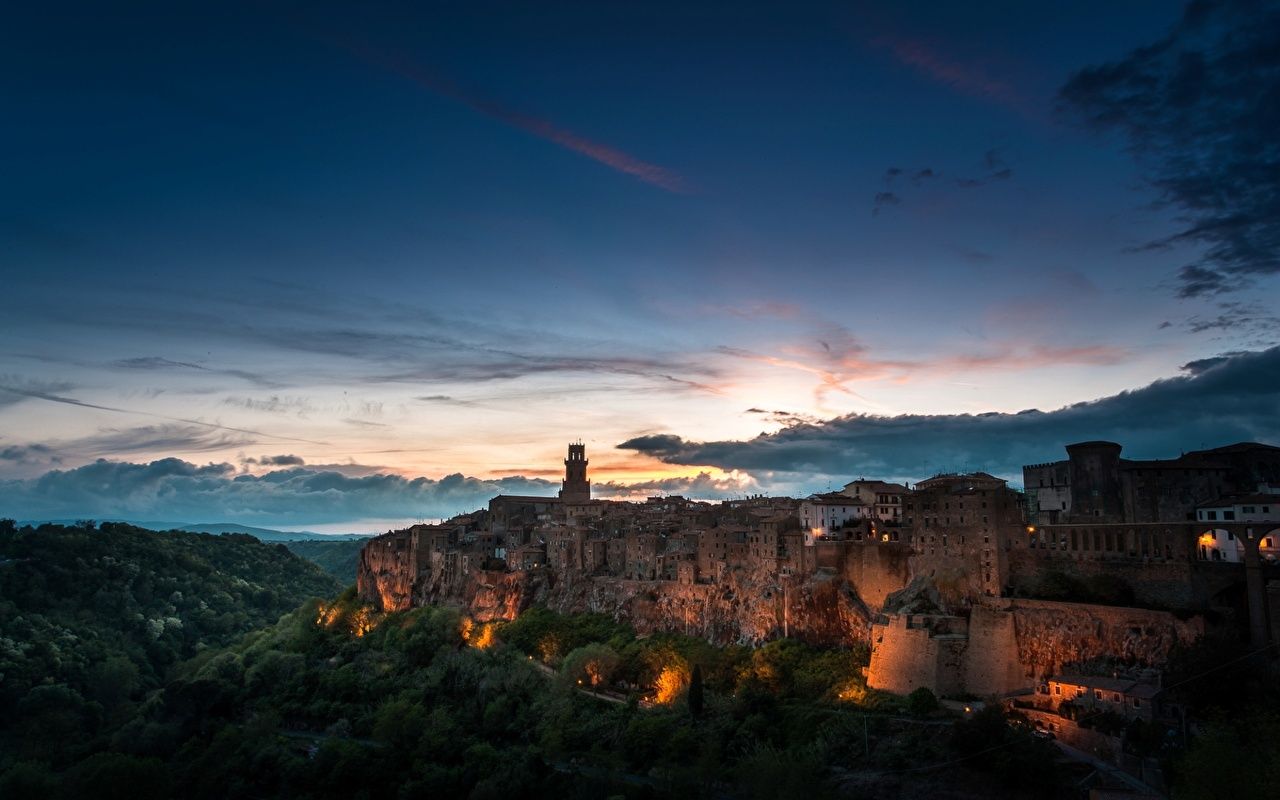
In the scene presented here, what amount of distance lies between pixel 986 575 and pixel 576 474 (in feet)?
176

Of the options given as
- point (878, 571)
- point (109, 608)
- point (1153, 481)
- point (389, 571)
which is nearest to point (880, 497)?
point (878, 571)

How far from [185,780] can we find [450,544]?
91.3 feet

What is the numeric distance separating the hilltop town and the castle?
7cm

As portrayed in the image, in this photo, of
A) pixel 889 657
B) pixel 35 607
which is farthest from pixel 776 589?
pixel 35 607

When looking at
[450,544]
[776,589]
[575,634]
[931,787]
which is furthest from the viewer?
[450,544]

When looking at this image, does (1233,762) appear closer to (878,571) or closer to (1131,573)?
(1131,573)

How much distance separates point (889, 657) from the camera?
Answer: 111ft

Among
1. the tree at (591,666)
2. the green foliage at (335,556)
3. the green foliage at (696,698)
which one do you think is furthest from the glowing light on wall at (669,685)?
the green foliage at (335,556)

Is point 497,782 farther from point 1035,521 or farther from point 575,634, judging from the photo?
point 1035,521

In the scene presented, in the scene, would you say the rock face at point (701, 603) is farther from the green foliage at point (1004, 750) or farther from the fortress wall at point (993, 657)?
the green foliage at point (1004, 750)

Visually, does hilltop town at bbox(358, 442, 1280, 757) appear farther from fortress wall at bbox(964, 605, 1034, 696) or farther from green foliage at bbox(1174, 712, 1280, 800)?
green foliage at bbox(1174, 712, 1280, 800)

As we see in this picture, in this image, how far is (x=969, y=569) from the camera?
115ft

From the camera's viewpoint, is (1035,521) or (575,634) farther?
(575,634)

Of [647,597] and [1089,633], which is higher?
[1089,633]
